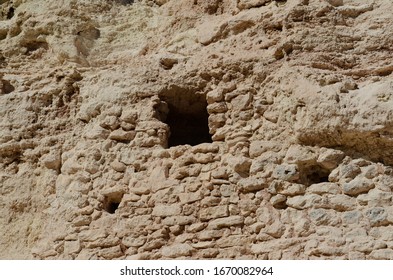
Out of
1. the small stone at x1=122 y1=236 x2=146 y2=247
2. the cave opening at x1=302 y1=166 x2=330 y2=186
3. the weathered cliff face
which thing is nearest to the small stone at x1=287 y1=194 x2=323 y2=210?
the weathered cliff face

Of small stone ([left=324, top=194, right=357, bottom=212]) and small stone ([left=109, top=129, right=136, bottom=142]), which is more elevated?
small stone ([left=324, top=194, right=357, bottom=212])

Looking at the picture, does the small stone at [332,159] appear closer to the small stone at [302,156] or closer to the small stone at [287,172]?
the small stone at [302,156]

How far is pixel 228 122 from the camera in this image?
466 cm

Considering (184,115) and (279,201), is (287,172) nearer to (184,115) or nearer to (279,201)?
(279,201)

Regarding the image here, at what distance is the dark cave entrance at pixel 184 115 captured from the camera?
4.98m

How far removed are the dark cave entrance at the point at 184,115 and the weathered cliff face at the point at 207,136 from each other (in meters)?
0.01

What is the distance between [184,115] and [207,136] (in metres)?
0.28

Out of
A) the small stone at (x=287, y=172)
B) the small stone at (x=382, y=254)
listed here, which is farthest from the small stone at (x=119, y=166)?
the small stone at (x=382, y=254)

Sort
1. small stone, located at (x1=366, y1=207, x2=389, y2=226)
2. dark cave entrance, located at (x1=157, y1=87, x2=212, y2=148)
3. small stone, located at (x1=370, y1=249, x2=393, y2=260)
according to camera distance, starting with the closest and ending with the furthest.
Answer: small stone, located at (x1=370, y1=249, x2=393, y2=260) → small stone, located at (x1=366, y1=207, x2=389, y2=226) → dark cave entrance, located at (x1=157, y1=87, x2=212, y2=148)

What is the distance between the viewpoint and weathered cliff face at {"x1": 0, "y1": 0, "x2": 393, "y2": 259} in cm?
412

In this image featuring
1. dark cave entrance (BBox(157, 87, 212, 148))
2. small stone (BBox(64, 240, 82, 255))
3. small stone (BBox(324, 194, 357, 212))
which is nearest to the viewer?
small stone (BBox(324, 194, 357, 212))

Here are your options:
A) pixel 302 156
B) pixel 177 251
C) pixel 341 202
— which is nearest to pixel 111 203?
pixel 177 251

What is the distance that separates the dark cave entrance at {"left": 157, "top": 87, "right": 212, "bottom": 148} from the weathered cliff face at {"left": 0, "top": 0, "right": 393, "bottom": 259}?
0.05 ft

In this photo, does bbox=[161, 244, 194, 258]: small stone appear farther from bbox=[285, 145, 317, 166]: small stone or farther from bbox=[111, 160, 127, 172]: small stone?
bbox=[285, 145, 317, 166]: small stone
